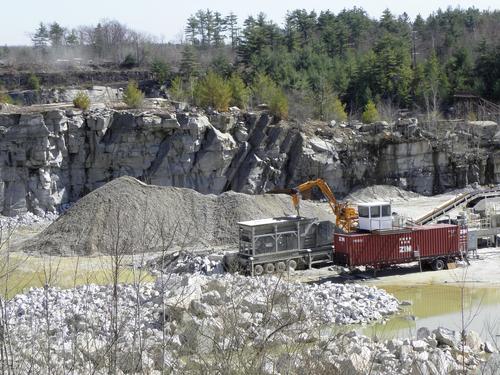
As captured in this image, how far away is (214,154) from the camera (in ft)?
172

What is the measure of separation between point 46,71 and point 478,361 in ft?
225

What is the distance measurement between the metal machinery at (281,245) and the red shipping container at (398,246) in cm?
145

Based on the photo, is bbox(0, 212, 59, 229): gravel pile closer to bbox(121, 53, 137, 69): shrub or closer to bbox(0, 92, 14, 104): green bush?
bbox(0, 92, 14, 104): green bush

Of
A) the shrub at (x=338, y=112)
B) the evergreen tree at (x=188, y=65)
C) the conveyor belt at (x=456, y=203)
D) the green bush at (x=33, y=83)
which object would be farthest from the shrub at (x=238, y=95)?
the conveyor belt at (x=456, y=203)

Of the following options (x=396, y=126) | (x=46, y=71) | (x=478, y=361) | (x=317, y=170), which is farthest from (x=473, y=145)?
(x=46, y=71)

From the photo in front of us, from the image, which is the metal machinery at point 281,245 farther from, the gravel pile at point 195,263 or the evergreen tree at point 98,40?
the evergreen tree at point 98,40

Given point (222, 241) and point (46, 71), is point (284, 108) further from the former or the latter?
point (46, 71)

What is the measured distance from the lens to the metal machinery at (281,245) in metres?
30.2

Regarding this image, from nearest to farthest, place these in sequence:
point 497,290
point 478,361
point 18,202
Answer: point 478,361 → point 497,290 → point 18,202

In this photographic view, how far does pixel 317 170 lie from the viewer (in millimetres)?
53438

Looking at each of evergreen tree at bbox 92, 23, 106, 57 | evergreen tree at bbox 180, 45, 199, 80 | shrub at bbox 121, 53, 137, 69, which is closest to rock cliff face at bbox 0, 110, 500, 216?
evergreen tree at bbox 180, 45, 199, 80

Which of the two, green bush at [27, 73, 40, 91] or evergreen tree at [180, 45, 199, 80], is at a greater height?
evergreen tree at [180, 45, 199, 80]

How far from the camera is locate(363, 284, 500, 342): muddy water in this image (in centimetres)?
2357

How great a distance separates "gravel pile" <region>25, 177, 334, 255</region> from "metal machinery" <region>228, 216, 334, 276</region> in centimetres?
444
